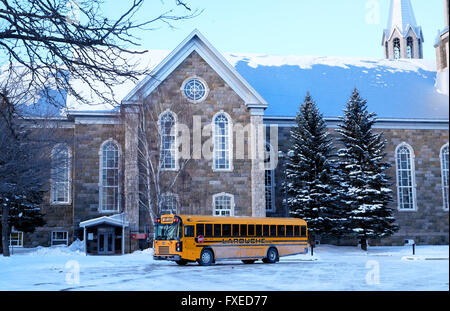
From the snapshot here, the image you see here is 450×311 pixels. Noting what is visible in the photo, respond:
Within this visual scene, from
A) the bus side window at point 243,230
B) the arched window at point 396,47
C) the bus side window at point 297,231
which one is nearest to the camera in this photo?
the bus side window at point 243,230

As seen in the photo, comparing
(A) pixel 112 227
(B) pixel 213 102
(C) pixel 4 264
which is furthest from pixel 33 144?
(B) pixel 213 102

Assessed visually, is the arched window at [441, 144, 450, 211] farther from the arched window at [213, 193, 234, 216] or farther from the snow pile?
the snow pile

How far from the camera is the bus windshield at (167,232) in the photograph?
24938 mm

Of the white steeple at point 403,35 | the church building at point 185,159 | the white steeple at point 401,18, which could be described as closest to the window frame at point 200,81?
the church building at point 185,159

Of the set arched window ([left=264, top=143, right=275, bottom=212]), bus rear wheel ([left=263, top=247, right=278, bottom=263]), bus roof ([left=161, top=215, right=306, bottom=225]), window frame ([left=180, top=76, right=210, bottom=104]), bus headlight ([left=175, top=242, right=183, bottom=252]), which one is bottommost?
bus rear wheel ([left=263, top=247, right=278, bottom=263])

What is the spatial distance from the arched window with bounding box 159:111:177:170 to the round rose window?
1.74 meters

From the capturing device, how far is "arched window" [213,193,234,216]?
1387 inches

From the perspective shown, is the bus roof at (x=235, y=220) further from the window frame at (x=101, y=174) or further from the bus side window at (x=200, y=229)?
the window frame at (x=101, y=174)

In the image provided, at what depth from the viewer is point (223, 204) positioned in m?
35.3

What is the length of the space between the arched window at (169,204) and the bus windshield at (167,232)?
8244 mm

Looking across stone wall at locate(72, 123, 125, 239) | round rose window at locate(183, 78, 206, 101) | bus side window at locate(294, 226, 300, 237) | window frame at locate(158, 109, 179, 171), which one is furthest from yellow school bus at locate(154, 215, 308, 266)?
round rose window at locate(183, 78, 206, 101)

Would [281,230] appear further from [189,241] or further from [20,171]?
[20,171]

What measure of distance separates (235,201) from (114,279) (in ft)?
61.7

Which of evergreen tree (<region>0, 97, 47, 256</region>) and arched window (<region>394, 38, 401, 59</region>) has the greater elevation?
arched window (<region>394, 38, 401, 59</region>)
